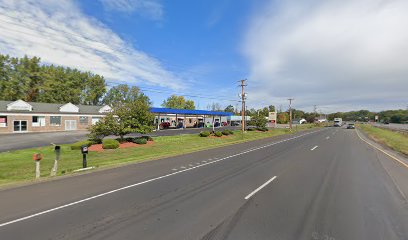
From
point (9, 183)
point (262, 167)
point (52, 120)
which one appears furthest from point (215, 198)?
point (52, 120)

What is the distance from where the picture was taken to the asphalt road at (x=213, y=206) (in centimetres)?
495

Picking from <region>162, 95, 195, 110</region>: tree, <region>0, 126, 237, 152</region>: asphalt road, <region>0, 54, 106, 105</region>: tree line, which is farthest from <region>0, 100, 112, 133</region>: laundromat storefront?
<region>162, 95, 195, 110</region>: tree

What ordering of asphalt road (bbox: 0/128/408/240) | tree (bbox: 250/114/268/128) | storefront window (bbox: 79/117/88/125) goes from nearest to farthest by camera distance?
asphalt road (bbox: 0/128/408/240)
storefront window (bbox: 79/117/88/125)
tree (bbox: 250/114/268/128)

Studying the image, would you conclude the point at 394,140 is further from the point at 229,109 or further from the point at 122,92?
the point at 229,109

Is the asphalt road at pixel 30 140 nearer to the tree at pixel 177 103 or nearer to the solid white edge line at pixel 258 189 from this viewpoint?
the solid white edge line at pixel 258 189

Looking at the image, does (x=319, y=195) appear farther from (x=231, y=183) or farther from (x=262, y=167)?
(x=262, y=167)

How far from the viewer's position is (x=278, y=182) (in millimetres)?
8922

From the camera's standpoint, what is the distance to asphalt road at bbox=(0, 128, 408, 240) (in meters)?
4.95

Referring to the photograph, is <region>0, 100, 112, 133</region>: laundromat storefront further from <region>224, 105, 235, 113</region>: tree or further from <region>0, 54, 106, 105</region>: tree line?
Answer: <region>224, 105, 235, 113</region>: tree

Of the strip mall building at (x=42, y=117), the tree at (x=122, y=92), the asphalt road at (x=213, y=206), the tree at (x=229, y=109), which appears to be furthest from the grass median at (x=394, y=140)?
the tree at (x=229, y=109)

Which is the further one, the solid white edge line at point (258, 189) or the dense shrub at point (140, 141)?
the dense shrub at point (140, 141)

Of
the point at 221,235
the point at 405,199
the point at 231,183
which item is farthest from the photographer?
the point at 231,183

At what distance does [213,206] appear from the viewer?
646 centimetres

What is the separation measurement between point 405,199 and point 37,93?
3011 inches
